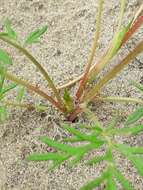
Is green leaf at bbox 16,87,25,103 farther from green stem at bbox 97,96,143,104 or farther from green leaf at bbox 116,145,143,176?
green leaf at bbox 116,145,143,176

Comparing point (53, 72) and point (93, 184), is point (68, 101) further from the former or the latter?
point (93, 184)

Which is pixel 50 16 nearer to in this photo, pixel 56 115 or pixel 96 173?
pixel 56 115

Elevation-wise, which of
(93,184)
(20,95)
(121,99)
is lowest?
(93,184)

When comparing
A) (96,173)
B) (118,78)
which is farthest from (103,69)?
(96,173)

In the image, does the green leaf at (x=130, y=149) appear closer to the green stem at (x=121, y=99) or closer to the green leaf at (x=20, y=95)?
the green stem at (x=121, y=99)

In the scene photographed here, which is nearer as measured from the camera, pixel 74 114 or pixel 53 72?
pixel 74 114

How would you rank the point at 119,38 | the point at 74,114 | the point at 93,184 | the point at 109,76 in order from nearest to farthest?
the point at 93,184 → the point at 119,38 → the point at 109,76 → the point at 74,114

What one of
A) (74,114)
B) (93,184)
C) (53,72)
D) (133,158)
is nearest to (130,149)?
(133,158)

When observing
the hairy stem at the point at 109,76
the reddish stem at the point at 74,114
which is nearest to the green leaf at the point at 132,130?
the hairy stem at the point at 109,76

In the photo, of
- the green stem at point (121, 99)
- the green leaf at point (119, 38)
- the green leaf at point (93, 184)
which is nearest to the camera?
the green leaf at point (93, 184)
